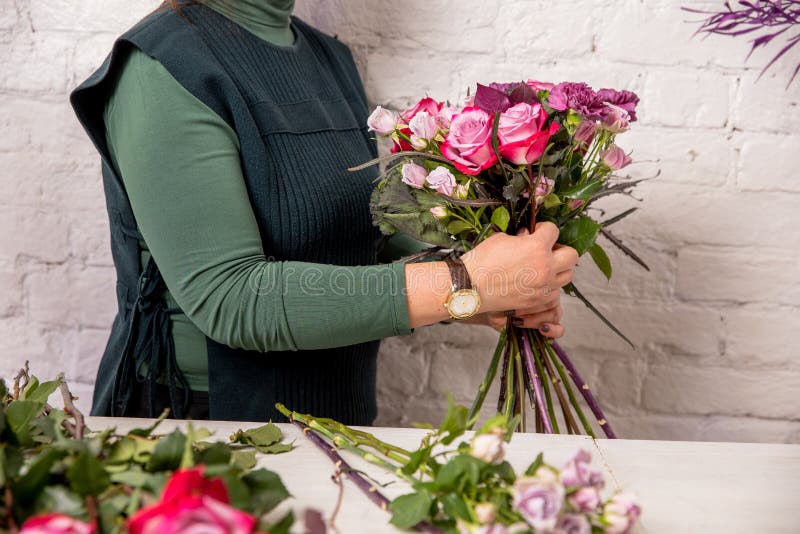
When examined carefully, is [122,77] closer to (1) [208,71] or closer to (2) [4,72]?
(1) [208,71]

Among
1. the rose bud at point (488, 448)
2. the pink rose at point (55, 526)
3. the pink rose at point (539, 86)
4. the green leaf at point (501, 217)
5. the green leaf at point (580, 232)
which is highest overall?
the pink rose at point (539, 86)

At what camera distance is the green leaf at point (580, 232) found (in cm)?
85

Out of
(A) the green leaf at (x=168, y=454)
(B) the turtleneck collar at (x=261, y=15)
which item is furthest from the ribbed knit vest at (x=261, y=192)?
(A) the green leaf at (x=168, y=454)

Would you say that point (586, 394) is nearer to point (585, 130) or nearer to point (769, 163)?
point (585, 130)

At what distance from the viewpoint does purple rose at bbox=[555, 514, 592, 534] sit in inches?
17.1

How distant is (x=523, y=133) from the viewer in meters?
0.71

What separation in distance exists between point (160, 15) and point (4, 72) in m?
0.46

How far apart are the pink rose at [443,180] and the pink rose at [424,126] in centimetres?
5

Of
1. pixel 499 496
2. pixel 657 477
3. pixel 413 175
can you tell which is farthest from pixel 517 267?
pixel 499 496

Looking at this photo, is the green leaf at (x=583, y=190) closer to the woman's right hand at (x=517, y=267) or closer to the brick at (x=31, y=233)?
the woman's right hand at (x=517, y=267)

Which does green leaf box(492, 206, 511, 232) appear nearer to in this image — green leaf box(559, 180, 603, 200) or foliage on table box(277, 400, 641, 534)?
green leaf box(559, 180, 603, 200)

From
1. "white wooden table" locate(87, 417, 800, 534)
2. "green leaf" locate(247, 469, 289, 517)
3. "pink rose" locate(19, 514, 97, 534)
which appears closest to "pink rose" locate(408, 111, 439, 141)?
"white wooden table" locate(87, 417, 800, 534)

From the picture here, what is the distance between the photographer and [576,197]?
2.59ft

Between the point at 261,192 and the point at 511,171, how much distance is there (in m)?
0.33
